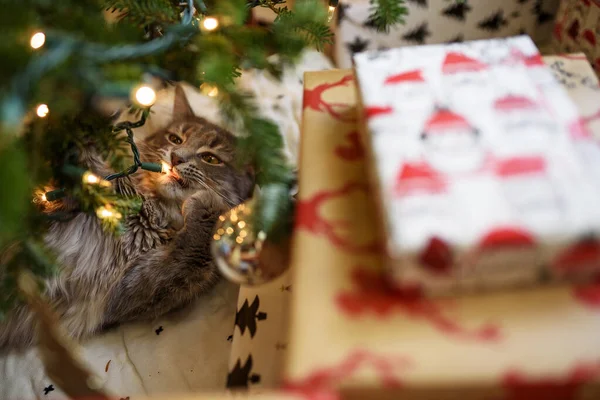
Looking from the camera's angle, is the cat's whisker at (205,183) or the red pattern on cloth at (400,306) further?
the cat's whisker at (205,183)

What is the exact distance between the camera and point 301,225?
57cm

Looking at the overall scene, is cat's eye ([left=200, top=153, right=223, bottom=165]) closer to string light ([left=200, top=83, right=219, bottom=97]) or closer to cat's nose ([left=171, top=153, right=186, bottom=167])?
cat's nose ([left=171, top=153, right=186, bottom=167])

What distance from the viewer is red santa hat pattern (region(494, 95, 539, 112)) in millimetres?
544

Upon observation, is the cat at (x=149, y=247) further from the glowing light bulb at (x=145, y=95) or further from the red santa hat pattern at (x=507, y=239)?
the red santa hat pattern at (x=507, y=239)

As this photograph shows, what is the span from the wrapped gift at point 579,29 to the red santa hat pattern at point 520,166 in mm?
604

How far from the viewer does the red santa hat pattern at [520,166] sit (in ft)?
1.59

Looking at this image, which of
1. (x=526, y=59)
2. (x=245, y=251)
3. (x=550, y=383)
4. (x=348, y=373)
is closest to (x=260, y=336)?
(x=245, y=251)

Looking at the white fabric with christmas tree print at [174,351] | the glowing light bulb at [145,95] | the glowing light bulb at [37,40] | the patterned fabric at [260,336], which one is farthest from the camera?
the white fabric with christmas tree print at [174,351]

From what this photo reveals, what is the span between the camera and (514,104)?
21.6 inches

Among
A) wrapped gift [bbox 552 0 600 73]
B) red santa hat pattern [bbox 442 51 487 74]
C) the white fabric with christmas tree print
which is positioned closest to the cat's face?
the white fabric with christmas tree print

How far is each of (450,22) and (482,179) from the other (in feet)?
2.42

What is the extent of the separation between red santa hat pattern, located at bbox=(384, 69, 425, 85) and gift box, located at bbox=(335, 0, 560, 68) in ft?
1.64

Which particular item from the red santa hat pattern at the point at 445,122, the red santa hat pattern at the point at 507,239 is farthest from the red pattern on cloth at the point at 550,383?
the red santa hat pattern at the point at 445,122

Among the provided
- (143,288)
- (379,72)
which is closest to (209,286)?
(143,288)
